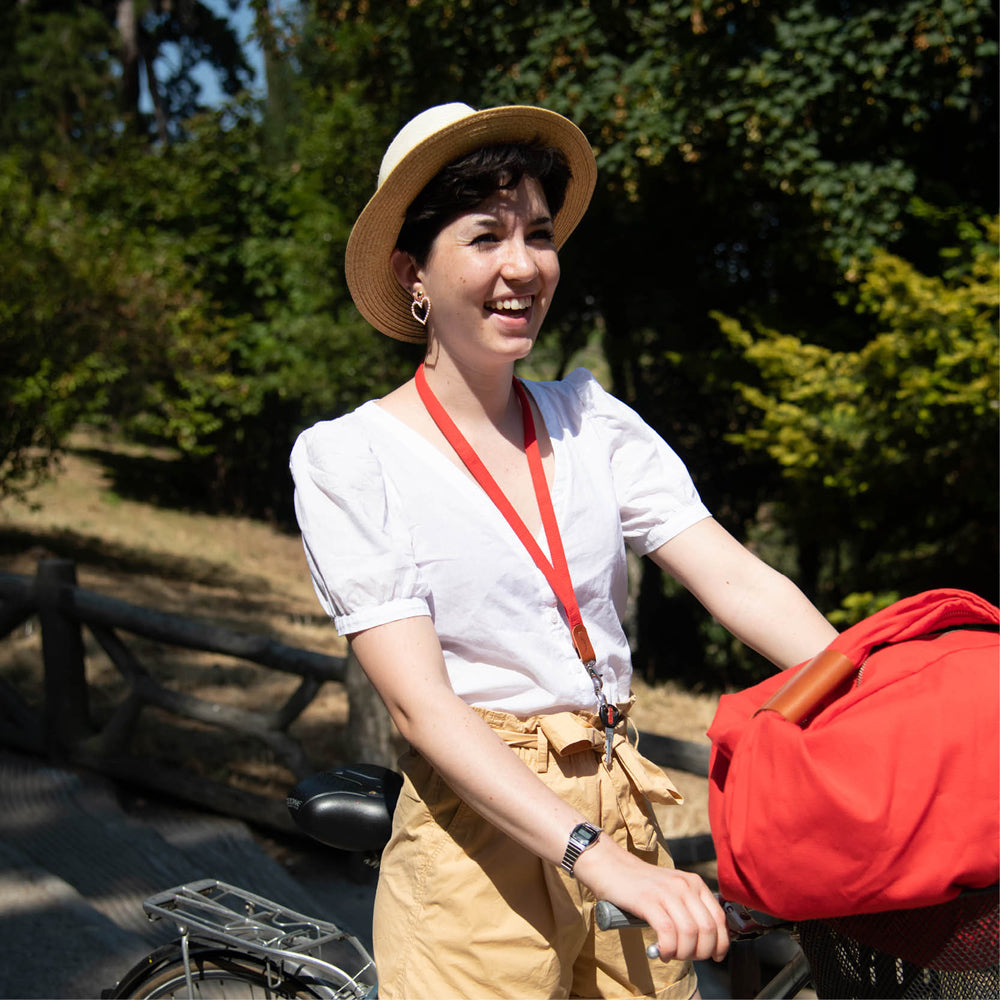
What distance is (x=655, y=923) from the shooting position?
3.91 ft

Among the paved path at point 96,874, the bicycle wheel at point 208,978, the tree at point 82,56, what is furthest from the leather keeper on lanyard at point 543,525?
the tree at point 82,56

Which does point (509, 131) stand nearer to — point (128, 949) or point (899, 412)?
point (128, 949)

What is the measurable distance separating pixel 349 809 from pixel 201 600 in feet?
26.8

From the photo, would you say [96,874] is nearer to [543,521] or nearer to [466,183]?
[543,521]

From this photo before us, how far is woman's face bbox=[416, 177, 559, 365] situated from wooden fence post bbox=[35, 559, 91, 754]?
4.01 m

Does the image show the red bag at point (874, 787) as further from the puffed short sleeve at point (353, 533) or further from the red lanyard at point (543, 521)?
the puffed short sleeve at point (353, 533)

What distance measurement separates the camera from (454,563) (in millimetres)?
1518

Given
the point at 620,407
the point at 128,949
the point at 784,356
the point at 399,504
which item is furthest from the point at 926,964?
the point at 784,356

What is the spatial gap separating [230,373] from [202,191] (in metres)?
2.81

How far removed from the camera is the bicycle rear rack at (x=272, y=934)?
1.88m

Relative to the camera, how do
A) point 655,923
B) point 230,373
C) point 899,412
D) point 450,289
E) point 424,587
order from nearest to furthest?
point 655,923, point 424,587, point 450,289, point 899,412, point 230,373

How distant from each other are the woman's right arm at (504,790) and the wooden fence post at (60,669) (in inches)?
159

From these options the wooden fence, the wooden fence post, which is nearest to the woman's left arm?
the wooden fence

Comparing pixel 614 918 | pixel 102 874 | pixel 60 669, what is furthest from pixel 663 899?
pixel 60 669
